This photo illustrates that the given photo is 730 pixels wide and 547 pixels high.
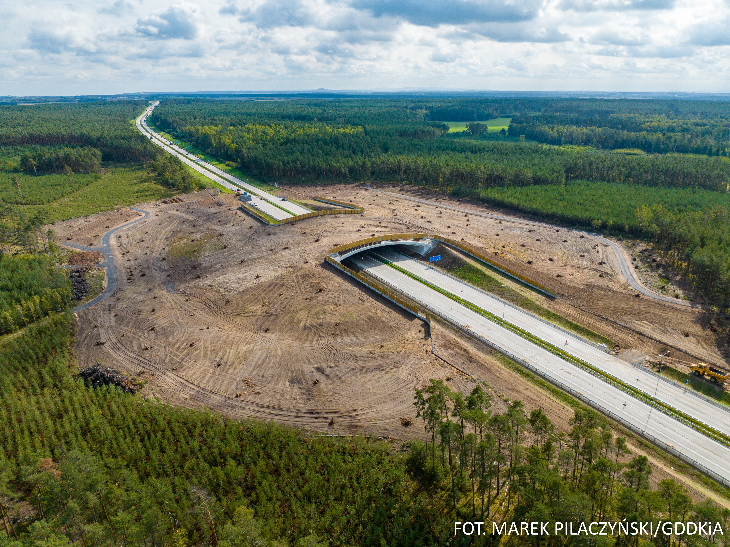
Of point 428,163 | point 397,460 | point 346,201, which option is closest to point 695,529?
point 397,460

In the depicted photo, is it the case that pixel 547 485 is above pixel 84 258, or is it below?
above

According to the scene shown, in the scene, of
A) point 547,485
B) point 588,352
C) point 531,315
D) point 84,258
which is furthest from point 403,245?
point 84,258

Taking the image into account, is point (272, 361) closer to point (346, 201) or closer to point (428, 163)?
point (346, 201)

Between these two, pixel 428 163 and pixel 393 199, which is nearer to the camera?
pixel 393 199

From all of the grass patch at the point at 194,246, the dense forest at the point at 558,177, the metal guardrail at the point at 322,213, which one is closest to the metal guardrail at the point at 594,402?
the dense forest at the point at 558,177

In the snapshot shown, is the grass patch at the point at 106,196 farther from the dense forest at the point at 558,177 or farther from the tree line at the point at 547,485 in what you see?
the tree line at the point at 547,485

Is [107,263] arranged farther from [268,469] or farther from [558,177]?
[558,177]

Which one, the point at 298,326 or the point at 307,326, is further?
the point at 298,326
